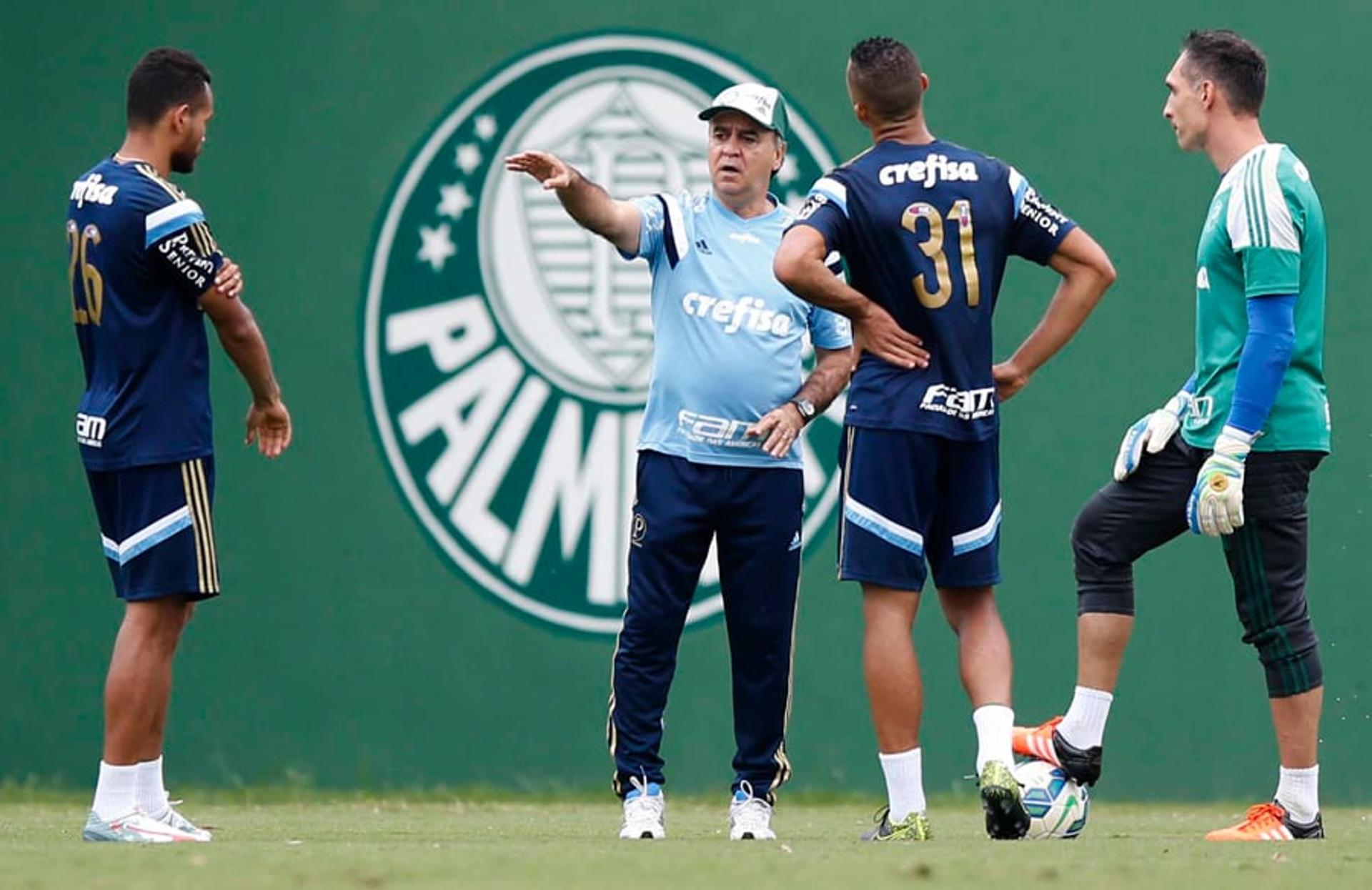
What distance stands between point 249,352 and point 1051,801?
7.69ft

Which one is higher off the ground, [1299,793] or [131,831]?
[1299,793]

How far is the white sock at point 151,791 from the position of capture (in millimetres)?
5656

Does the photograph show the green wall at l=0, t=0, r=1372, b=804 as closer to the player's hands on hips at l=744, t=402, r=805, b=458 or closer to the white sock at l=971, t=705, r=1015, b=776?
the player's hands on hips at l=744, t=402, r=805, b=458

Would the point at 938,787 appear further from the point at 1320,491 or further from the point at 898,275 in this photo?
the point at 898,275

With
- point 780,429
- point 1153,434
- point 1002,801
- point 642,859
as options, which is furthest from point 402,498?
point 642,859

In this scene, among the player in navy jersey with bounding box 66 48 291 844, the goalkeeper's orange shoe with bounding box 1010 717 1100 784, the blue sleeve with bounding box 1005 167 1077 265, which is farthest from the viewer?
the goalkeeper's orange shoe with bounding box 1010 717 1100 784

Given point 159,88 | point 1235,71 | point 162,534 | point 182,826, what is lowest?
point 182,826

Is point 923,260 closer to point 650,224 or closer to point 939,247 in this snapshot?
point 939,247

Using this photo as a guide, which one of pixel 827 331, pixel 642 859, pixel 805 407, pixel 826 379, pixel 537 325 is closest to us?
pixel 642 859

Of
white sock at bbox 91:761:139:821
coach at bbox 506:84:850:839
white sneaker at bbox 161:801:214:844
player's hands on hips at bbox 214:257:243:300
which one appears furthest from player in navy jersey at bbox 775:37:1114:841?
white sock at bbox 91:761:139:821

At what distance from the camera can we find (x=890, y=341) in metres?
5.36

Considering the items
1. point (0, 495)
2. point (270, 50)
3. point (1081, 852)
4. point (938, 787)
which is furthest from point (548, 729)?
point (1081, 852)

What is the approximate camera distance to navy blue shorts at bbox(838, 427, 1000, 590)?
17.7ft

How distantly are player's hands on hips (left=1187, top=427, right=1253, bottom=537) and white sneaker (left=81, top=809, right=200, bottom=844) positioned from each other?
2582 mm
